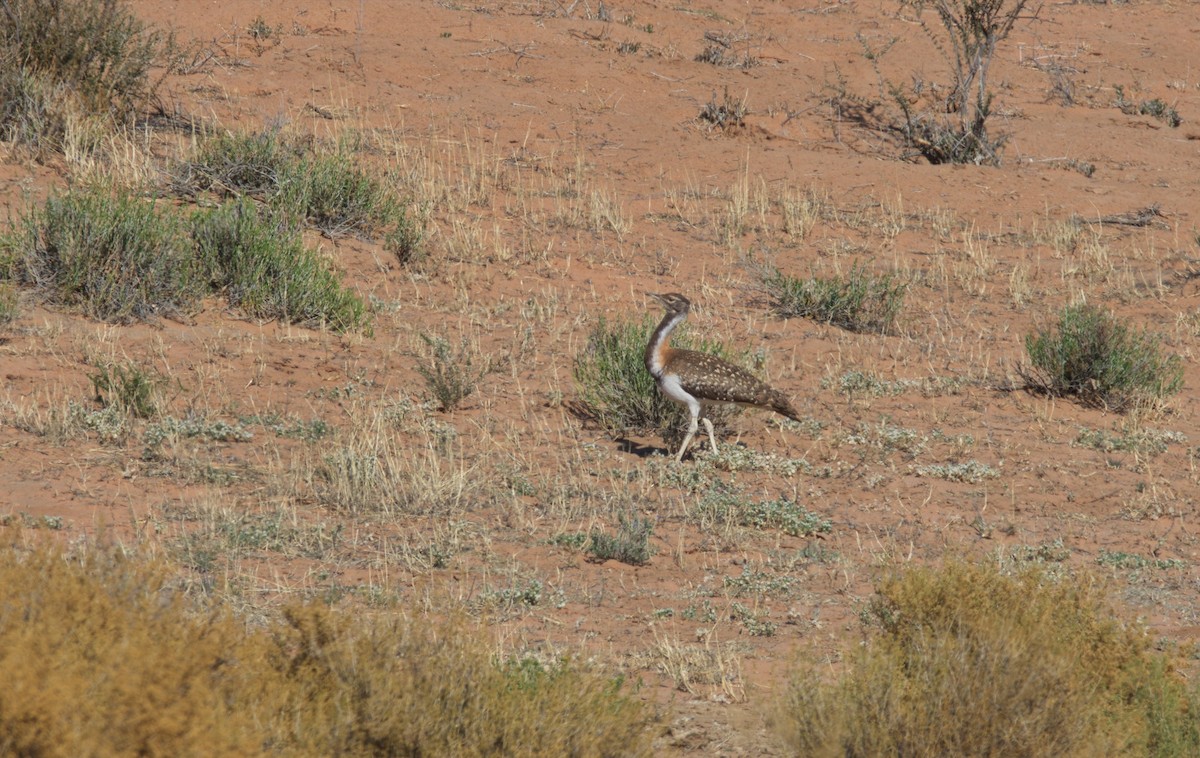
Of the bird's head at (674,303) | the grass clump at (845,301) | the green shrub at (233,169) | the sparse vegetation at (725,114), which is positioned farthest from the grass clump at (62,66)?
the sparse vegetation at (725,114)

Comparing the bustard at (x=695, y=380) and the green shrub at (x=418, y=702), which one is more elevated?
the green shrub at (x=418, y=702)

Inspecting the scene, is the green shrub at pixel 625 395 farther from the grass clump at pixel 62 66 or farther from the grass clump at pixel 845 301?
the grass clump at pixel 62 66

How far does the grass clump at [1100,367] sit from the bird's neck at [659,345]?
401cm

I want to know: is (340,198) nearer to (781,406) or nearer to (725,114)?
(781,406)

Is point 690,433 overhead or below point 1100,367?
below

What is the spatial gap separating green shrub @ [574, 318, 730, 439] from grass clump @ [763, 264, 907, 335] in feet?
10.6

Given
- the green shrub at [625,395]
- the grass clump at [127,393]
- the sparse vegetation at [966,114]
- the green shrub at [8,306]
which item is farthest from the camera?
the sparse vegetation at [966,114]

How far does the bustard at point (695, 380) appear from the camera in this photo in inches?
382

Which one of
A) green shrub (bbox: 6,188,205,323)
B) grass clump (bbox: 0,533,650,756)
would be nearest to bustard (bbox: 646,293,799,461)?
green shrub (bbox: 6,188,205,323)

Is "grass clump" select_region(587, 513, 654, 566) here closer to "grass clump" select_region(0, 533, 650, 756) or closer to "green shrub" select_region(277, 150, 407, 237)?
"grass clump" select_region(0, 533, 650, 756)

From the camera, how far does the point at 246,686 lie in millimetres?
4020

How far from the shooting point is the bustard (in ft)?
31.9

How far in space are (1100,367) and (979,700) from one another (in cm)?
808

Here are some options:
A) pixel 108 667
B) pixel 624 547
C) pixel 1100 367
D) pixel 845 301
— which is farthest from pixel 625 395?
pixel 108 667
